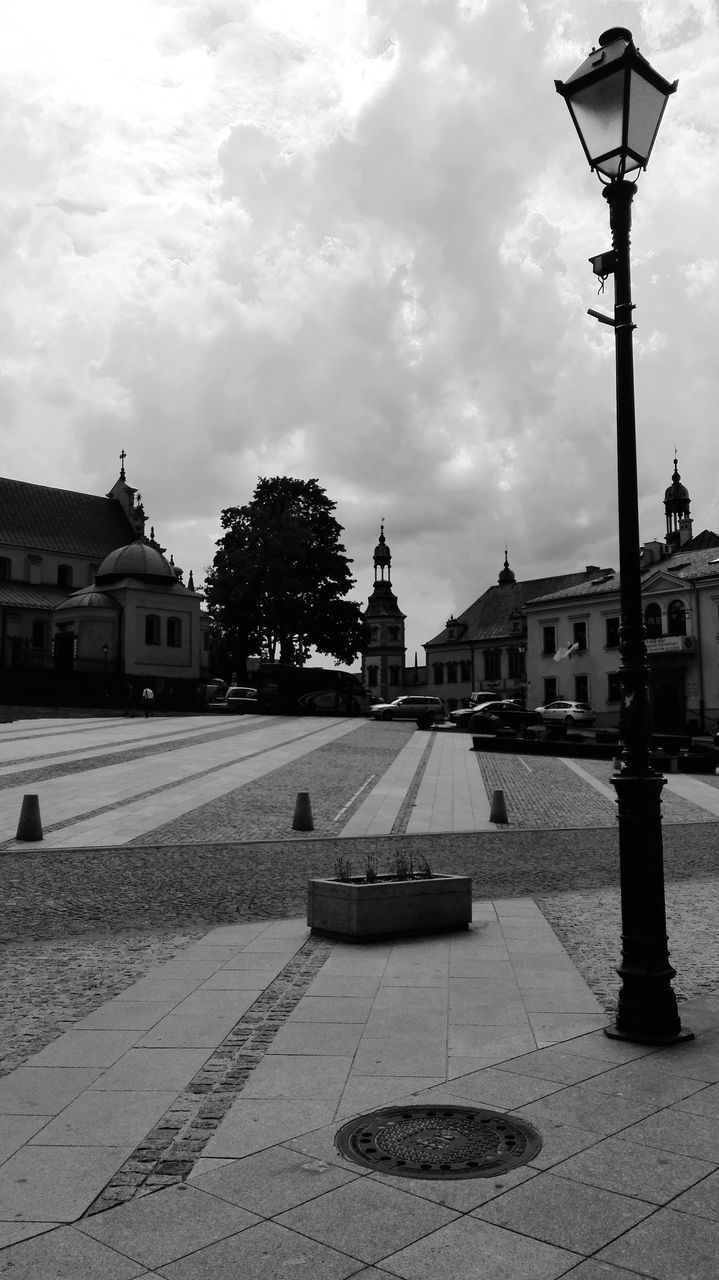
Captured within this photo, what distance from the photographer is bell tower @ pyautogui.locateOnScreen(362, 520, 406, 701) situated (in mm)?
113000

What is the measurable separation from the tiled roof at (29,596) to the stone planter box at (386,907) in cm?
6091

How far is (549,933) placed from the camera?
8.68 metres

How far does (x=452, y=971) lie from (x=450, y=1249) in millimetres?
4166

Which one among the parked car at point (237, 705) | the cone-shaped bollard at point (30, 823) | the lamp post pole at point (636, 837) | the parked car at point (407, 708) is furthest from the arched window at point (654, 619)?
the lamp post pole at point (636, 837)

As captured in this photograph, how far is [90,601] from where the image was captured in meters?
64.6

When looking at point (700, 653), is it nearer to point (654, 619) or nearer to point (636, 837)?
point (654, 619)

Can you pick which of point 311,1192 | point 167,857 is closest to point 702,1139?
point 311,1192

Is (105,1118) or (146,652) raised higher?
(146,652)

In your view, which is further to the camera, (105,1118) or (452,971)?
(452,971)

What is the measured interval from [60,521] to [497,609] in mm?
40826

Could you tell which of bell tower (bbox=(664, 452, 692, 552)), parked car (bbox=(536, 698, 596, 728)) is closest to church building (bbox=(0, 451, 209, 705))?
parked car (bbox=(536, 698, 596, 728))

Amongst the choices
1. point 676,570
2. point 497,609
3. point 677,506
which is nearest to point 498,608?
point 497,609

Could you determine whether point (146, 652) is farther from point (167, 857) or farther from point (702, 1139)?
point (702, 1139)

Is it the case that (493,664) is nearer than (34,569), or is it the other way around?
(34,569)
